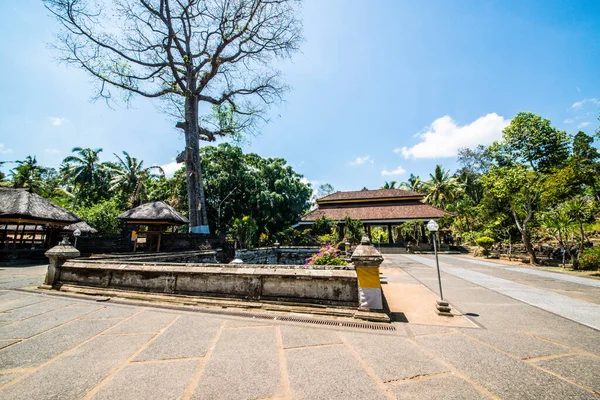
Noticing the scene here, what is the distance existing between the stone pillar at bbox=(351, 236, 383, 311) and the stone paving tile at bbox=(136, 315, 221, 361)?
2.47 metres

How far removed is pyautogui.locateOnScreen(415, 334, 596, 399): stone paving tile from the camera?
2.13 metres

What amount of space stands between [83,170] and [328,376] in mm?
35939

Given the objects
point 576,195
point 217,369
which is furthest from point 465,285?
point 576,195

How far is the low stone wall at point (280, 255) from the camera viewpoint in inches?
522

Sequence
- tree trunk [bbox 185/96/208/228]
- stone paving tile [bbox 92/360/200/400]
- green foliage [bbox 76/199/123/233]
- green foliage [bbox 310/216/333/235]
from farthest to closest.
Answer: green foliage [bbox 76/199/123/233] < green foliage [bbox 310/216/333/235] < tree trunk [bbox 185/96/208/228] < stone paving tile [bbox 92/360/200/400]

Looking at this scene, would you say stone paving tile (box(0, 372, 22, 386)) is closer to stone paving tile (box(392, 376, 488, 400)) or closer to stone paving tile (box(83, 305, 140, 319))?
stone paving tile (box(83, 305, 140, 319))

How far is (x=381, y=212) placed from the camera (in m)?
21.7

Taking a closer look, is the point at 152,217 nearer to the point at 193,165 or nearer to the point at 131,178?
the point at 193,165

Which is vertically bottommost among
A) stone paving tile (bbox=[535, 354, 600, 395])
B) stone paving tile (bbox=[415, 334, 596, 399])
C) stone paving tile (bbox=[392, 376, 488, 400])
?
stone paving tile (bbox=[535, 354, 600, 395])

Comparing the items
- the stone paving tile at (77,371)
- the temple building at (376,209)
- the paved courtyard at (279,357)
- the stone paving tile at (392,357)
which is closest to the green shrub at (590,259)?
the temple building at (376,209)

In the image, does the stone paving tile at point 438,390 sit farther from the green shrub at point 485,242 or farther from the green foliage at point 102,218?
the green foliage at point 102,218

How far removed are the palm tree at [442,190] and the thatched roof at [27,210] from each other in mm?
36404

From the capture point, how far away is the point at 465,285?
24.2 feet

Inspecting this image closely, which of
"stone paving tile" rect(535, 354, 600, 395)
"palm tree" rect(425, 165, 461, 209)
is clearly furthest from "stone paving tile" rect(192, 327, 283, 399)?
"palm tree" rect(425, 165, 461, 209)
